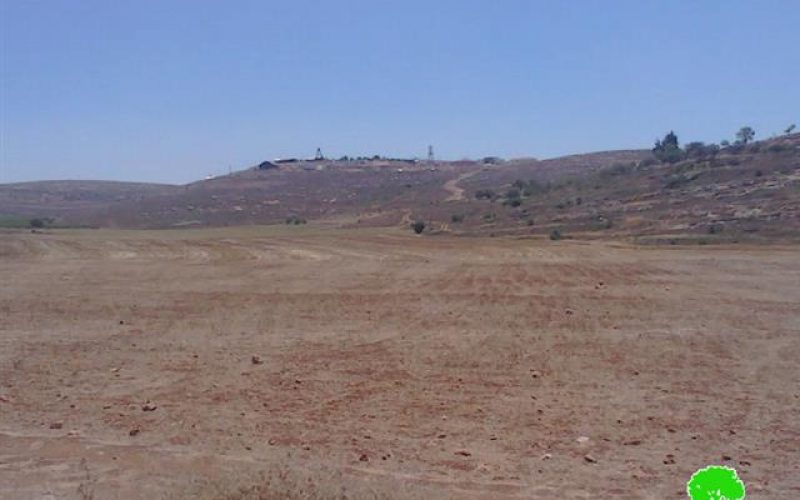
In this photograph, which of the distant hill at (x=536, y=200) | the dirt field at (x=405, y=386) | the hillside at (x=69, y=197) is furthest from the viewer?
the hillside at (x=69, y=197)

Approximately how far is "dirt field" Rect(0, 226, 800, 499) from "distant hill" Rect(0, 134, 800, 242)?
2255 cm

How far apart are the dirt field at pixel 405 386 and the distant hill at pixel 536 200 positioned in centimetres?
2255

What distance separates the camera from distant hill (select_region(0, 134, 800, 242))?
47844 millimetres

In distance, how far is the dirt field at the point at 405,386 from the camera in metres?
8.54

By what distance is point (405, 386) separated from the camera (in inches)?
477

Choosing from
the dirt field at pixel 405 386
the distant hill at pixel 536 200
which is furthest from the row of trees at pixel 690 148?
the dirt field at pixel 405 386

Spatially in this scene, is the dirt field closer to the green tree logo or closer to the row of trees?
the green tree logo

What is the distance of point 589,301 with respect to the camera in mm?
21641

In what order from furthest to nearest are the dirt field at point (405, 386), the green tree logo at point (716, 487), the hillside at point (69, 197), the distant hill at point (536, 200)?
the hillside at point (69, 197) < the distant hill at point (536, 200) < the dirt field at point (405, 386) < the green tree logo at point (716, 487)

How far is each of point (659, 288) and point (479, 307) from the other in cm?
594

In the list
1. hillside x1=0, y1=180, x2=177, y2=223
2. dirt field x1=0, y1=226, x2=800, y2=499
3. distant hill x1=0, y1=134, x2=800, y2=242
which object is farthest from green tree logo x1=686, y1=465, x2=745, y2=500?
hillside x1=0, y1=180, x2=177, y2=223

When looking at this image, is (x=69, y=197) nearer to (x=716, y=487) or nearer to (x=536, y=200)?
(x=536, y=200)

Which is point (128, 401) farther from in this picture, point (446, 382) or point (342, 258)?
point (342, 258)

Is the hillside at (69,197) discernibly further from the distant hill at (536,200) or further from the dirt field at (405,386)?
the dirt field at (405,386)
